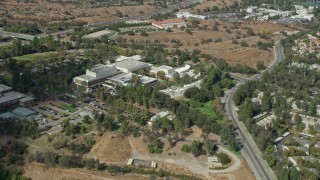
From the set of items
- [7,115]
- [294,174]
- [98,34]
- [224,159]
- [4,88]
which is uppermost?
[98,34]

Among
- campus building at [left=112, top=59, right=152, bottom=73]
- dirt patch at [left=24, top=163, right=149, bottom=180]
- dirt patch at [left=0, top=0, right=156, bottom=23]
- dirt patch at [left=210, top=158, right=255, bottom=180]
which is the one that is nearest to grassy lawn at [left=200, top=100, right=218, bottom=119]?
dirt patch at [left=210, top=158, right=255, bottom=180]

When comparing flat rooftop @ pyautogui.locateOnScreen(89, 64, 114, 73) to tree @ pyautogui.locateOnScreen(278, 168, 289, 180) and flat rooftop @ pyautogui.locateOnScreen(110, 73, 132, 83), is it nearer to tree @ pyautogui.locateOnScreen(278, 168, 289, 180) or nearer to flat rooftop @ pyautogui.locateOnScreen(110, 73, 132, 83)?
flat rooftop @ pyautogui.locateOnScreen(110, 73, 132, 83)

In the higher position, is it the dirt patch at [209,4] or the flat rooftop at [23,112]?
the dirt patch at [209,4]

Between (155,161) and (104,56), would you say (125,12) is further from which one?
(155,161)

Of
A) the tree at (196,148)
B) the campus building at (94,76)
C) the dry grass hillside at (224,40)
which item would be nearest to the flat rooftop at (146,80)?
the campus building at (94,76)

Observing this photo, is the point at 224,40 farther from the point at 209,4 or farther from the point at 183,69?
the point at 209,4

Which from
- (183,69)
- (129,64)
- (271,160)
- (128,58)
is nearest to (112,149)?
(271,160)

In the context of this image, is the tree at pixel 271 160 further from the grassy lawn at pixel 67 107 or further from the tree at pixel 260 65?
the tree at pixel 260 65
